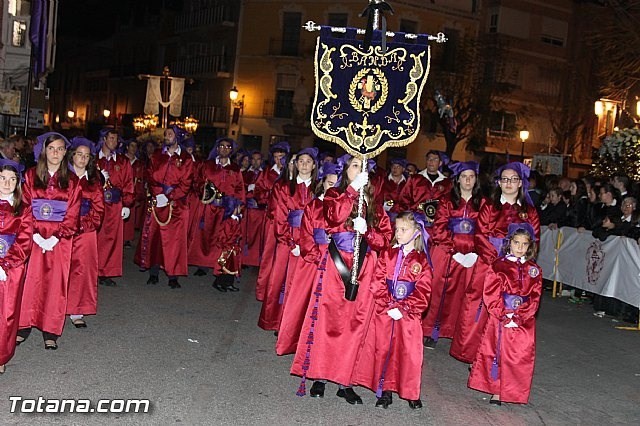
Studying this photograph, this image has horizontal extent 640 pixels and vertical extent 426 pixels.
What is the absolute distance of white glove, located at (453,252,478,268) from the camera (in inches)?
316

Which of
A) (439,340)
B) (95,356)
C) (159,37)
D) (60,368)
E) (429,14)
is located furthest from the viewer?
(159,37)

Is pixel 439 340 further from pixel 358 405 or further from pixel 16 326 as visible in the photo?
pixel 16 326

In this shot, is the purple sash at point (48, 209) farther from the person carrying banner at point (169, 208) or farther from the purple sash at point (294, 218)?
the person carrying banner at point (169, 208)

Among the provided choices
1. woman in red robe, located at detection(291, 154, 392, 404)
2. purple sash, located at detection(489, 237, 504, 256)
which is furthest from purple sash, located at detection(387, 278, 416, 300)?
purple sash, located at detection(489, 237, 504, 256)

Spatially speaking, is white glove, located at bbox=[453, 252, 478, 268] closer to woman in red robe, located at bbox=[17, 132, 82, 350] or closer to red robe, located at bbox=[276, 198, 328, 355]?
red robe, located at bbox=[276, 198, 328, 355]

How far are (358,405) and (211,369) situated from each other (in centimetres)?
147

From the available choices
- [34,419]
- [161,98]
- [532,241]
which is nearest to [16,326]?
[34,419]

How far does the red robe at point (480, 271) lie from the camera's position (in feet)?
24.8

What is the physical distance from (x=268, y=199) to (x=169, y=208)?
153cm

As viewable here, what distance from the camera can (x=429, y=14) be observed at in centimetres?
3862

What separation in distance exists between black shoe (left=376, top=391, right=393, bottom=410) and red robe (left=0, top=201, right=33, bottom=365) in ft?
10.3

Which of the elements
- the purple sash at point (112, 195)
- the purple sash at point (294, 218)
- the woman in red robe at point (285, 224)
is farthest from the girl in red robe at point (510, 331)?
the purple sash at point (112, 195)

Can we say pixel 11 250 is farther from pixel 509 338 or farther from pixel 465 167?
pixel 465 167

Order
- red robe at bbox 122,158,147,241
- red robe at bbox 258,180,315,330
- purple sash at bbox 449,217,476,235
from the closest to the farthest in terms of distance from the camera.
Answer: purple sash at bbox 449,217,476,235, red robe at bbox 258,180,315,330, red robe at bbox 122,158,147,241
